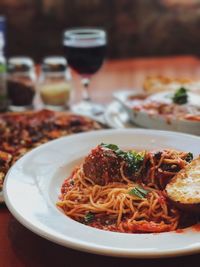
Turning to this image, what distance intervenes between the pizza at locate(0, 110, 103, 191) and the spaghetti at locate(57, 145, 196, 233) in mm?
352

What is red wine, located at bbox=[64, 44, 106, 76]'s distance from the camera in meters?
2.00

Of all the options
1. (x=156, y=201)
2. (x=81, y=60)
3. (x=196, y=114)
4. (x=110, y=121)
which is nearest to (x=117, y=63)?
(x=81, y=60)

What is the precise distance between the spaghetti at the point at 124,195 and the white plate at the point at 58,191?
0.06m

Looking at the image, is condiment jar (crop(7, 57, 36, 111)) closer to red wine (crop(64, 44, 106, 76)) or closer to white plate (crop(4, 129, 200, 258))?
red wine (crop(64, 44, 106, 76))

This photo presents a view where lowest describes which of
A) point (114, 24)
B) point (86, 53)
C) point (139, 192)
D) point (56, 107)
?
point (114, 24)

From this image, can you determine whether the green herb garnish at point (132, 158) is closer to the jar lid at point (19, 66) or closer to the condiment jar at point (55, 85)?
the condiment jar at point (55, 85)

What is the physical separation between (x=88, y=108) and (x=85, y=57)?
0.21m

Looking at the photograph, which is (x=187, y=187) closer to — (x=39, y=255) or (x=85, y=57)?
(x=39, y=255)

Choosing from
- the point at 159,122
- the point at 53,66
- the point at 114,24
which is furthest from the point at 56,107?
the point at 114,24

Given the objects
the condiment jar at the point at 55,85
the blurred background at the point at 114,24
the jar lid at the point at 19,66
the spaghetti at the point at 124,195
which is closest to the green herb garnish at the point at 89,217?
the spaghetti at the point at 124,195

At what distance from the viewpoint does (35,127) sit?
1.73 meters

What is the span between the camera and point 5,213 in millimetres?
1229

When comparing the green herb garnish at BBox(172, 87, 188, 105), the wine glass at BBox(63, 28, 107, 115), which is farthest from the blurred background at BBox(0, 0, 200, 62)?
the green herb garnish at BBox(172, 87, 188, 105)

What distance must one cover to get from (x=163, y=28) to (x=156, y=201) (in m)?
3.63
